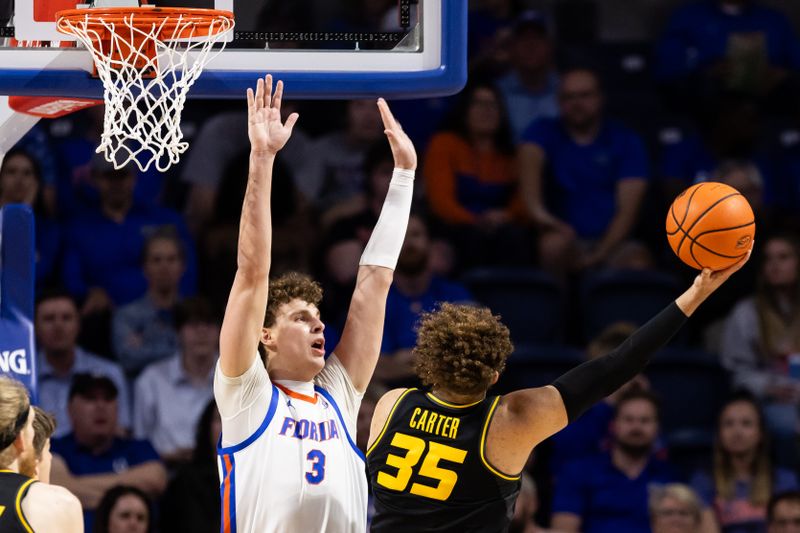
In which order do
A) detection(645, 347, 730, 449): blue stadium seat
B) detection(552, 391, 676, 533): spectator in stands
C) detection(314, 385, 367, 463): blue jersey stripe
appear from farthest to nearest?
detection(645, 347, 730, 449): blue stadium seat
detection(552, 391, 676, 533): spectator in stands
detection(314, 385, 367, 463): blue jersey stripe

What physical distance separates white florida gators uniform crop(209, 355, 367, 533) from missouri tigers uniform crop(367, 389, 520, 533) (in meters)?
0.14

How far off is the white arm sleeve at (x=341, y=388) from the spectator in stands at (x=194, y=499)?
2.49 m

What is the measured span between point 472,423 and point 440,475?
0.20m

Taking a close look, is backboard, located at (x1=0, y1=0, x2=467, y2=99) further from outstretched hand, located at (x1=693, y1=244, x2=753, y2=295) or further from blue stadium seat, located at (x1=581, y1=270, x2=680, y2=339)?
blue stadium seat, located at (x1=581, y1=270, x2=680, y2=339)

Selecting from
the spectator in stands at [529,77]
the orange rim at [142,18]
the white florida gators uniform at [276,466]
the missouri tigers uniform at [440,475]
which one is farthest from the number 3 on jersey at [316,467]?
the spectator in stands at [529,77]

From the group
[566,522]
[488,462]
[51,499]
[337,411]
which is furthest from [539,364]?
[51,499]

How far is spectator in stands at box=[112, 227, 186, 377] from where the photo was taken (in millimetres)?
8164

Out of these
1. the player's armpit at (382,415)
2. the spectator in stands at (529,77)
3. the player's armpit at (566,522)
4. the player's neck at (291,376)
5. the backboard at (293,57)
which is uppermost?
the spectator in stands at (529,77)

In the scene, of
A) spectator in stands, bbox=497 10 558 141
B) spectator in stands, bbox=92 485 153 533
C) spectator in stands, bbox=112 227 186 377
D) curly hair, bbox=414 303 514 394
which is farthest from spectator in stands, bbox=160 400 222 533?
spectator in stands, bbox=497 10 558 141

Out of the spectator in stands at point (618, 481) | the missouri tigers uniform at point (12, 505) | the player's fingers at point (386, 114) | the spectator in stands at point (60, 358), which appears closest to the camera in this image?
the missouri tigers uniform at point (12, 505)

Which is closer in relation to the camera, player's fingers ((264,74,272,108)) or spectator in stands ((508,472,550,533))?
player's fingers ((264,74,272,108))

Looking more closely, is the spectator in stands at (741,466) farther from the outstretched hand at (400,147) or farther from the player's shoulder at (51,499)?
the player's shoulder at (51,499)

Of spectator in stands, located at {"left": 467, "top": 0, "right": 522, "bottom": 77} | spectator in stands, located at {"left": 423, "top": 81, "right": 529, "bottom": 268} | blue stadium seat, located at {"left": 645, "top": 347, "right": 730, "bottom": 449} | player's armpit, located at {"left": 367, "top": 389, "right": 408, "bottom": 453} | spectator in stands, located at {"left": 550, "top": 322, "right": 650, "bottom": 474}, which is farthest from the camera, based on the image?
spectator in stands, located at {"left": 467, "top": 0, "right": 522, "bottom": 77}

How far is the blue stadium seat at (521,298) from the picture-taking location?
8727mm
